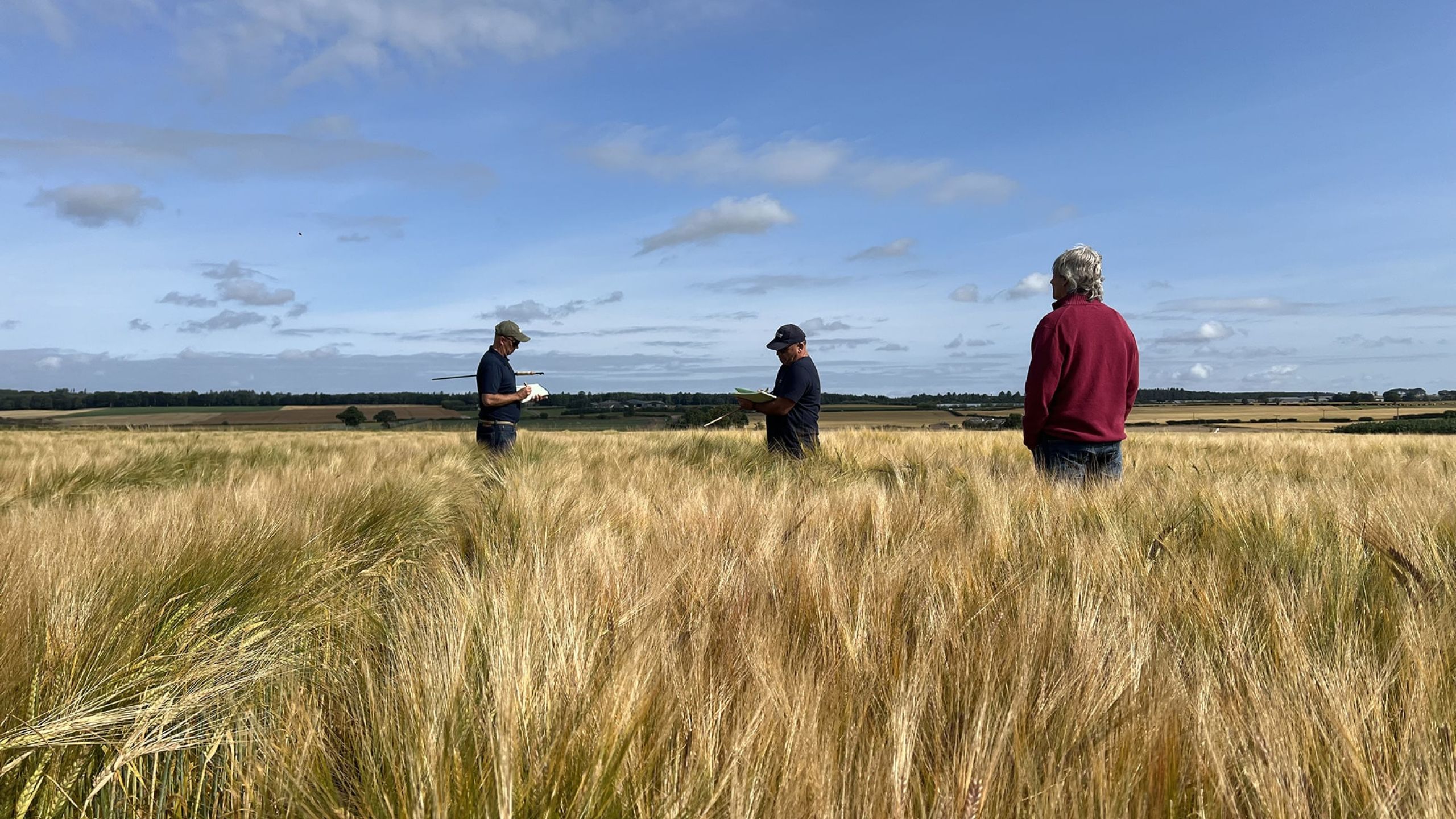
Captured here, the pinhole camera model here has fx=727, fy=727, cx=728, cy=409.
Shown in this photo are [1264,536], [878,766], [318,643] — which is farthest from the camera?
[1264,536]

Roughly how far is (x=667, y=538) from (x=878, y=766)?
161cm

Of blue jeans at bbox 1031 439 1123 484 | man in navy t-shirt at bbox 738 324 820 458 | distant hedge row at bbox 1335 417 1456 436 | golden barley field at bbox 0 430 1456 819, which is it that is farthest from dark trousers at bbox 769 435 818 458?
distant hedge row at bbox 1335 417 1456 436

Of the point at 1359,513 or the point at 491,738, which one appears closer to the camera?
the point at 491,738

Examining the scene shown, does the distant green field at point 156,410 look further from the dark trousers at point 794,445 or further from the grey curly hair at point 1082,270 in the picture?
the grey curly hair at point 1082,270

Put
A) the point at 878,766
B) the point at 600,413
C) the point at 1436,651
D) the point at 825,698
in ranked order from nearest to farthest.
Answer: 1. the point at 878,766
2. the point at 825,698
3. the point at 1436,651
4. the point at 600,413

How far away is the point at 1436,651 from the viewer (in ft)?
4.60

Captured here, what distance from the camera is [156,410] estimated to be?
209 feet

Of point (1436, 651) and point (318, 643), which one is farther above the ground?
point (1436, 651)

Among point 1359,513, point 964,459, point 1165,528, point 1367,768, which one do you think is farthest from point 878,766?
point 964,459

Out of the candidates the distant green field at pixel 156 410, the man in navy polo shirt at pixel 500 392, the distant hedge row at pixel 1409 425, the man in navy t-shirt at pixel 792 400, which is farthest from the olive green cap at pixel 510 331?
the distant green field at pixel 156 410

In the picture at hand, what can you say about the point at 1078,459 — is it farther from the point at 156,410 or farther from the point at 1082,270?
the point at 156,410

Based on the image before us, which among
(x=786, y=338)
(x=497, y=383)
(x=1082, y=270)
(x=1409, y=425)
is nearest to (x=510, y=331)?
(x=497, y=383)

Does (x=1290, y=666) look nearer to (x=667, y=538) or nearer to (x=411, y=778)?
(x=411, y=778)

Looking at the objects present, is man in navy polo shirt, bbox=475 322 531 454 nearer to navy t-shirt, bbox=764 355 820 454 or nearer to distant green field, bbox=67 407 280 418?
navy t-shirt, bbox=764 355 820 454
